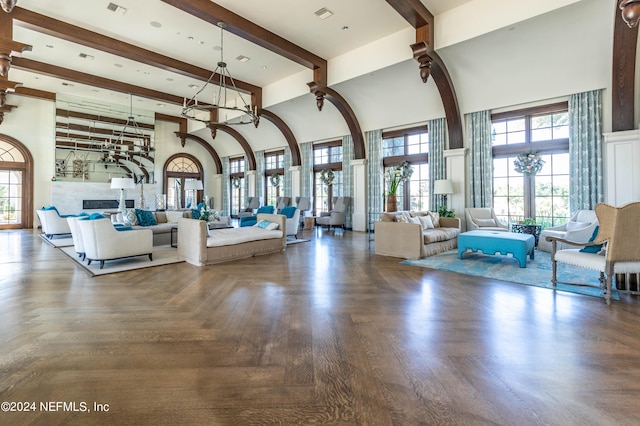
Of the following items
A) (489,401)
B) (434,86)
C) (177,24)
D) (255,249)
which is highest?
(177,24)

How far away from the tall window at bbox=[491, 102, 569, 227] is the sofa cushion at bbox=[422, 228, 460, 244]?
5.35 ft

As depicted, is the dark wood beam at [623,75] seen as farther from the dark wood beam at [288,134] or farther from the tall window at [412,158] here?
the dark wood beam at [288,134]

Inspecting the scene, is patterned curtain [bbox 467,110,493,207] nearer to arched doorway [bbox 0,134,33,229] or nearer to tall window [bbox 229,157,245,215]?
tall window [bbox 229,157,245,215]

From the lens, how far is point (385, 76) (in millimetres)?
7023

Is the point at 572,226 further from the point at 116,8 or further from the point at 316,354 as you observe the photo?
the point at 116,8

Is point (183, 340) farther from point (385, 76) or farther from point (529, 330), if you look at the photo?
point (385, 76)

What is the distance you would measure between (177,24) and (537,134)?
7.49m

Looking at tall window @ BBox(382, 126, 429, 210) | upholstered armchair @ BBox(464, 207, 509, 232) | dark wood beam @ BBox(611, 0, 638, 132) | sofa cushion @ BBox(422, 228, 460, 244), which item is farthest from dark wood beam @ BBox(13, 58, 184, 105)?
dark wood beam @ BBox(611, 0, 638, 132)

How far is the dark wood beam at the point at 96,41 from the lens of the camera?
205 inches

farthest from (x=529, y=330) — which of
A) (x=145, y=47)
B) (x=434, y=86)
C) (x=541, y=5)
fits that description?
(x=145, y=47)

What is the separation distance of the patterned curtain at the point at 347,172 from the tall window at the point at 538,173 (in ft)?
13.1

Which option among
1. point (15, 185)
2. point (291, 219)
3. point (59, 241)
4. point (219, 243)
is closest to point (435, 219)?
point (291, 219)

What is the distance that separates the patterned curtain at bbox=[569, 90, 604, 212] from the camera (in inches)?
220

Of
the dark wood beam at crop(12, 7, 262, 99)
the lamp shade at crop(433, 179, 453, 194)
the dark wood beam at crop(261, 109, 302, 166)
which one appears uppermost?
the dark wood beam at crop(12, 7, 262, 99)
